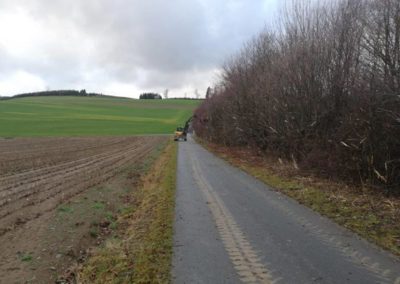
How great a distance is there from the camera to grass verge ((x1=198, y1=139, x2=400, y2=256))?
8594 millimetres

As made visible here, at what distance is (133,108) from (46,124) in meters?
47.7

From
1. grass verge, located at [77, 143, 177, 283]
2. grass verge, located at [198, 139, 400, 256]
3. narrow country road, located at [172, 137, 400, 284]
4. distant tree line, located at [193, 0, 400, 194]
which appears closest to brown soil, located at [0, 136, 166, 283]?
grass verge, located at [77, 143, 177, 283]

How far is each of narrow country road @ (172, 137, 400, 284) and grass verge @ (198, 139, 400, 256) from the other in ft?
1.25

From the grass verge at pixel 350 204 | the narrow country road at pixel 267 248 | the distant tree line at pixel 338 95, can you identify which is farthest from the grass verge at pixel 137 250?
the distant tree line at pixel 338 95

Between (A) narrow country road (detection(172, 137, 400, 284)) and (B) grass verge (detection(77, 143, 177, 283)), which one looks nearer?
(A) narrow country road (detection(172, 137, 400, 284))

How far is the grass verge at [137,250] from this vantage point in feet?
21.2

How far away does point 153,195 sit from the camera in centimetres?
1418

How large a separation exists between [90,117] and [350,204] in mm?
105523

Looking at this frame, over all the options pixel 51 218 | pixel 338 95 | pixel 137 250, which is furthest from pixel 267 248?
pixel 338 95

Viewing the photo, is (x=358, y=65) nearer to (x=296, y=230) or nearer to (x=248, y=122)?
(x=296, y=230)

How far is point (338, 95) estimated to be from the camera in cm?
1892

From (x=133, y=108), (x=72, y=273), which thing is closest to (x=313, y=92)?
(x=72, y=273)

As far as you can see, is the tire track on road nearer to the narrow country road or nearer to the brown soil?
the narrow country road

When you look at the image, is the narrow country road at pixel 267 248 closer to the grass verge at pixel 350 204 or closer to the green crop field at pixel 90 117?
the grass verge at pixel 350 204
